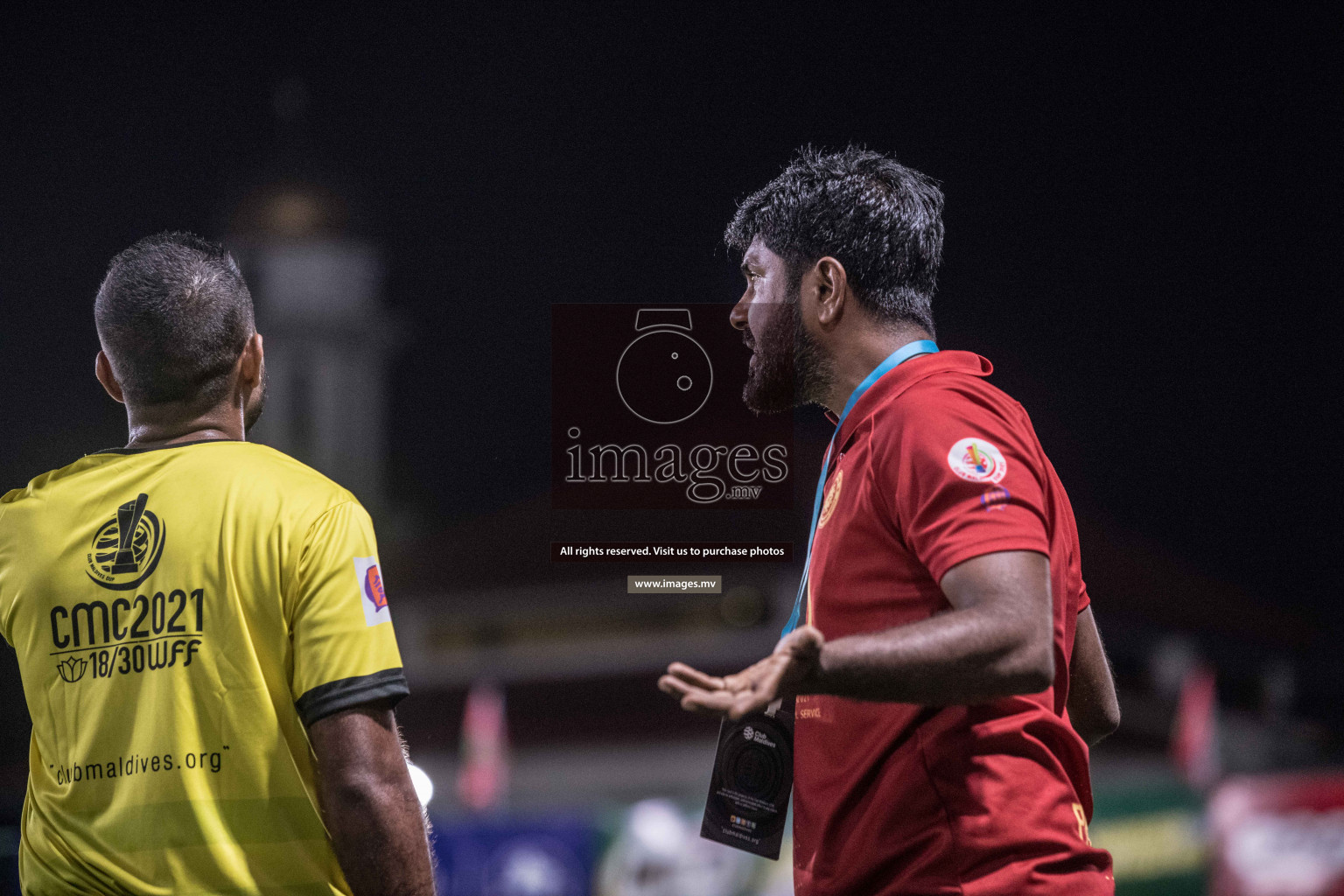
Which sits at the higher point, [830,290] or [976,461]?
[830,290]

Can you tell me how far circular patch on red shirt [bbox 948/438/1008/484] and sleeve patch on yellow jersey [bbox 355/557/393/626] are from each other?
0.69 metres

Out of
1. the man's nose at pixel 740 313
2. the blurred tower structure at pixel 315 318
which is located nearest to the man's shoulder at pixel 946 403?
the man's nose at pixel 740 313

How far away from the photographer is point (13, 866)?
2.58 meters

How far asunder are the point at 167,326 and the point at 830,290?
87 cm

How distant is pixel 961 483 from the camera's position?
3.70ft

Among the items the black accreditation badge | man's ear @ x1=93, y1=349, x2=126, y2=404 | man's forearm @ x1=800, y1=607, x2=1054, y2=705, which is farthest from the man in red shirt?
man's ear @ x1=93, y1=349, x2=126, y2=404

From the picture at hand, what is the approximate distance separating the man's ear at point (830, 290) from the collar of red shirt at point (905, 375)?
0.44 feet

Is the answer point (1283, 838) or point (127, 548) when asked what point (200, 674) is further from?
point (1283, 838)

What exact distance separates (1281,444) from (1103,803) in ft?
3.47

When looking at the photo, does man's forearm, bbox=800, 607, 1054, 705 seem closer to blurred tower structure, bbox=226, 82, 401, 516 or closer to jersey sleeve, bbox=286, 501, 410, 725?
jersey sleeve, bbox=286, 501, 410, 725

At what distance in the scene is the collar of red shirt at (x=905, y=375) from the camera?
1.31 meters

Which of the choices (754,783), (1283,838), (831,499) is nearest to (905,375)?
(831,499)

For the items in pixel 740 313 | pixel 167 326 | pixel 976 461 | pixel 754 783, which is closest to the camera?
pixel 976 461

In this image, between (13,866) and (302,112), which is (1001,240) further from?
(13,866)
